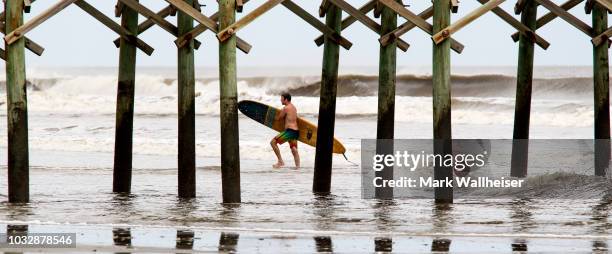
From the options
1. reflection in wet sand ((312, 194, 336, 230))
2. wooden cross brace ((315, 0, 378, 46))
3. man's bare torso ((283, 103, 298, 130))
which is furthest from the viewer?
man's bare torso ((283, 103, 298, 130))

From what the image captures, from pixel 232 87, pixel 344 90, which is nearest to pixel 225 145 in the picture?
pixel 232 87

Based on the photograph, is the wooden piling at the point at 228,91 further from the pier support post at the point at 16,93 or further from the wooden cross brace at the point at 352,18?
the wooden cross brace at the point at 352,18

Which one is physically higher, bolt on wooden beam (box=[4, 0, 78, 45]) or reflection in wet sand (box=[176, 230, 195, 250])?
bolt on wooden beam (box=[4, 0, 78, 45])

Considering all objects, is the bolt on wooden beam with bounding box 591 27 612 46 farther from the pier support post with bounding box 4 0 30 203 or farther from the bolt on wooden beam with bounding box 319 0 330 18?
the pier support post with bounding box 4 0 30 203

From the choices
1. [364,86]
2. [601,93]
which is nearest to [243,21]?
[601,93]

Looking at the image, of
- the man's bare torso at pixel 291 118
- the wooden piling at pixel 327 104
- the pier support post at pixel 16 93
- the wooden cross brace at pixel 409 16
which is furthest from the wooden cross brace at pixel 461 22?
the man's bare torso at pixel 291 118

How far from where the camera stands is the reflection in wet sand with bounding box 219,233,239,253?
1009 cm

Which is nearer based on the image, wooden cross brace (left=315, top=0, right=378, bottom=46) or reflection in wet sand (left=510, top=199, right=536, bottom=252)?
reflection in wet sand (left=510, top=199, right=536, bottom=252)

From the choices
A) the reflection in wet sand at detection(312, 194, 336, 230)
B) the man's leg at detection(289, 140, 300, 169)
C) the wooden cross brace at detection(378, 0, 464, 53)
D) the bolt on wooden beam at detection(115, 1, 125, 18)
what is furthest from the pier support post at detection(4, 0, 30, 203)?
Answer: the man's leg at detection(289, 140, 300, 169)

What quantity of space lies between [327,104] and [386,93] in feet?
2.65

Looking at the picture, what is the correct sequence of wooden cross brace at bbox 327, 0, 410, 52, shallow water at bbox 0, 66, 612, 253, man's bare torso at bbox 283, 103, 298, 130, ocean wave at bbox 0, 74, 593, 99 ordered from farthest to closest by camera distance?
ocean wave at bbox 0, 74, 593, 99 < man's bare torso at bbox 283, 103, 298, 130 < wooden cross brace at bbox 327, 0, 410, 52 < shallow water at bbox 0, 66, 612, 253

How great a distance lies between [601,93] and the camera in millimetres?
15664

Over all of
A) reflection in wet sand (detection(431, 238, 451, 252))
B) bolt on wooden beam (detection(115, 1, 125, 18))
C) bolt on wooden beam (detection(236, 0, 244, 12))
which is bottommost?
reflection in wet sand (detection(431, 238, 451, 252))

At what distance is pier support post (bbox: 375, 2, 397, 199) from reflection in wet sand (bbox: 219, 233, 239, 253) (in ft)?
13.1
